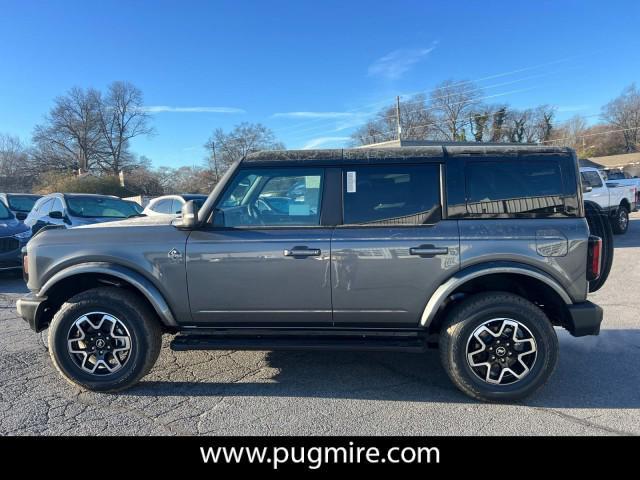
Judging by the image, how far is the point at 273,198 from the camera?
3.48 meters

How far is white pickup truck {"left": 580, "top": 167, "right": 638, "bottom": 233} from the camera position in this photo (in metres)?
11.6

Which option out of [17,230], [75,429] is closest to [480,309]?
[75,429]

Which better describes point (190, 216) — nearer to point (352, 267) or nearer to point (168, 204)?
point (352, 267)

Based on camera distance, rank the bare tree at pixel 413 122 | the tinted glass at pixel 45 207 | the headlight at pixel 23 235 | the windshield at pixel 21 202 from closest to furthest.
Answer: the headlight at pixel 23 235 < the tinted glass at pixel 45 207 < the windshield at pixel 21 202 < the bare tree at pixel 413 122

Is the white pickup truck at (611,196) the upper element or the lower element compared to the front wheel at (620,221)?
upper

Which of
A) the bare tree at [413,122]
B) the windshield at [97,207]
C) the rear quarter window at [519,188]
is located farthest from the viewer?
the bare tree at [413,122]

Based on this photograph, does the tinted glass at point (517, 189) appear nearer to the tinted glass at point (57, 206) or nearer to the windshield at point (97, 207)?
the windshield at point (97, 207)

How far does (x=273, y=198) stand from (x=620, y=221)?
1272cm

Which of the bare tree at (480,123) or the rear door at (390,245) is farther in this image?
the bare tree at (480,123)

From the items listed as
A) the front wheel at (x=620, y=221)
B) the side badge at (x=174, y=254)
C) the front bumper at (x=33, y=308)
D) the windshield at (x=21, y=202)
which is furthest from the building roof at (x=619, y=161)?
the front bumper at (x=33, y=308)

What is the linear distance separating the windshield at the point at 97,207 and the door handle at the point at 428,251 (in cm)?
832

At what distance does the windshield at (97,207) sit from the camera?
912 centimetres

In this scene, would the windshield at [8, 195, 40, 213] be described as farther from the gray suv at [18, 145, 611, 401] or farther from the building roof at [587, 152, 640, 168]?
the building roof at [587, 152, 640, 168]

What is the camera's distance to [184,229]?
10.8ft
